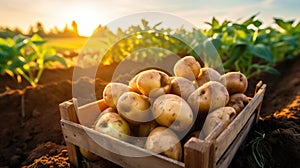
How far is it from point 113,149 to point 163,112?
35cm

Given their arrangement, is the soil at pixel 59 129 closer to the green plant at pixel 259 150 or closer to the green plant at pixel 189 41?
A: the green plant at pixel 259 150

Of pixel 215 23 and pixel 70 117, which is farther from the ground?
pixel 215 23

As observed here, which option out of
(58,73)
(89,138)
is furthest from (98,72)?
(89,138)

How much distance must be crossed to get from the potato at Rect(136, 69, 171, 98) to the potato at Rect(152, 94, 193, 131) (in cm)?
8

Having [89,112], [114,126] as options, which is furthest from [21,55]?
[114,126]

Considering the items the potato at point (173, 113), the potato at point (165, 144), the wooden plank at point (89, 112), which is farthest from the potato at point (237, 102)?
the wooden plank at point (89, 112)

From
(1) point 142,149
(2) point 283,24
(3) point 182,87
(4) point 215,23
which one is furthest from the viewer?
(2) point 283,24

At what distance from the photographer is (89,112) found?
1.63m

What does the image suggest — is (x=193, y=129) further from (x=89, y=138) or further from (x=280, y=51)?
(x=280, y=51)

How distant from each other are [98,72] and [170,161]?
303 centimetres

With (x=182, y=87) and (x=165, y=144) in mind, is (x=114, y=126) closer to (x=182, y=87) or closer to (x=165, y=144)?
(x=165, y=144)

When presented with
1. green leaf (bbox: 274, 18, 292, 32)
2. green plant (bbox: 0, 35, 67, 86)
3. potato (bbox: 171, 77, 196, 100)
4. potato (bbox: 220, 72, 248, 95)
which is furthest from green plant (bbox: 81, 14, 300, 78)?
potato (bbox: 171, 77, 196, 100)

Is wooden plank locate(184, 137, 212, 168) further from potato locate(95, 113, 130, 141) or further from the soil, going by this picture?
the soil

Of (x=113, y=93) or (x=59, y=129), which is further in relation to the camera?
(x=59, y=129)
